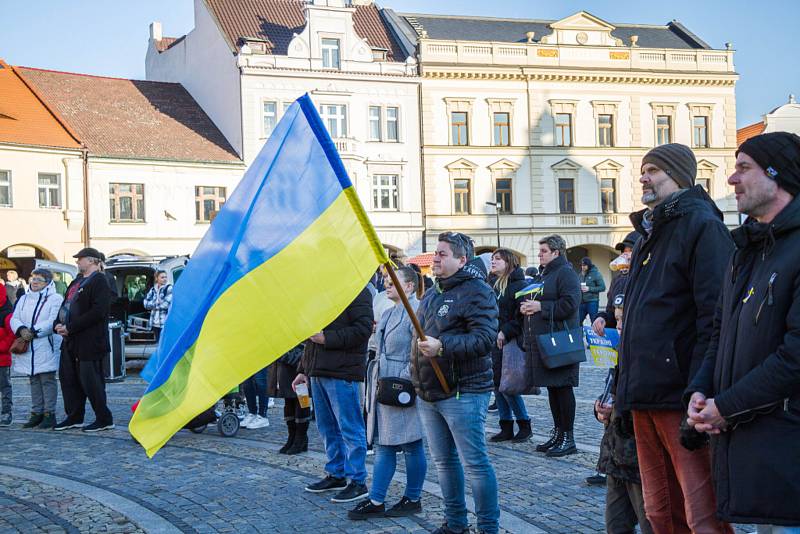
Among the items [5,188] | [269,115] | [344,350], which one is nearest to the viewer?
[344,350]

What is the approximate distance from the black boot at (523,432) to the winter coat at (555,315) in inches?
32.5

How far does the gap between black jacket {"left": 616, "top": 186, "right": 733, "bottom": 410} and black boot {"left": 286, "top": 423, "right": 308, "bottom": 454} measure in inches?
208

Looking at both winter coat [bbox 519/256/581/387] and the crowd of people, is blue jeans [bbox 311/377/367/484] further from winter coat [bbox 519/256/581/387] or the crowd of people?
winter coat [bbox 519/256/581/387]

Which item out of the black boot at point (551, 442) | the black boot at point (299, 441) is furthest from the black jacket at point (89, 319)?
Answer: the black boot at point (551, 442)

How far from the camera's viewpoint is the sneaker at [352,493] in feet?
22.2

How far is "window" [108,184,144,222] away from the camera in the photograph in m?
34.2

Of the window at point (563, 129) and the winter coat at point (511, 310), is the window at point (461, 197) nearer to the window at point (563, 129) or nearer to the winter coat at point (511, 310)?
the window at point (563, 129)

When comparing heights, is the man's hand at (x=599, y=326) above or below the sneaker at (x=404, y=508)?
above

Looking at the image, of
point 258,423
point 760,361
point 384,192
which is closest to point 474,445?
point 760,361

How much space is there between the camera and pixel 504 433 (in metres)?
9.20

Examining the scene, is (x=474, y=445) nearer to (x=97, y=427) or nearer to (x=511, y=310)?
(x=511, y=310)

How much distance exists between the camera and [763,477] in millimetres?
3115

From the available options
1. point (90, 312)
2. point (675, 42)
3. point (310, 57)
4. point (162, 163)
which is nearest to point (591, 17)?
point (675, 42)

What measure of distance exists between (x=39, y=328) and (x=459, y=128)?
31429 millimetres
